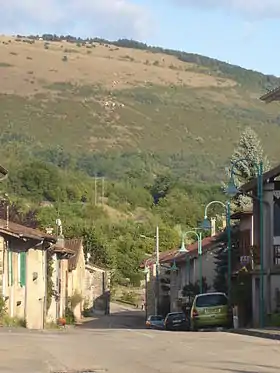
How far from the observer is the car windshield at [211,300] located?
3915 centimetres

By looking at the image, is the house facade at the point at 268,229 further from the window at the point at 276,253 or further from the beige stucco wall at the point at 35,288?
the beige stucco wall at the point at 35,288

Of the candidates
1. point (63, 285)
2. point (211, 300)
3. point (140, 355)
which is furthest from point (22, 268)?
point (140, 355)

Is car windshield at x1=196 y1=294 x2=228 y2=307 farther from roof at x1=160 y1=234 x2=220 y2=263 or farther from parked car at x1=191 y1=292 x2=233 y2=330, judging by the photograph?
roof at x1=160 y1=234 x2=220 y2=263

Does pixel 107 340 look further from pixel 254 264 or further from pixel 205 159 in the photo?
pixel 205 159

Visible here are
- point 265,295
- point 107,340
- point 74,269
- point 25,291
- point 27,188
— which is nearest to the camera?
point 107,340

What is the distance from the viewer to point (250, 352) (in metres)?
21.2

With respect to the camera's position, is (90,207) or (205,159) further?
(205,159)

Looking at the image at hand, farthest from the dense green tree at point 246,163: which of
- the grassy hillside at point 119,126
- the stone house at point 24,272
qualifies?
the grassy hillside at point 119,126

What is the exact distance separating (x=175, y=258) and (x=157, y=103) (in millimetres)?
128246

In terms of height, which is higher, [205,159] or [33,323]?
[205,159]

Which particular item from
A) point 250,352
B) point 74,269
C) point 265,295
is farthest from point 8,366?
point 74,269

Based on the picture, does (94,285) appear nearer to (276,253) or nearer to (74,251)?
(74,251)

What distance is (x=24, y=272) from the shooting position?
147ft

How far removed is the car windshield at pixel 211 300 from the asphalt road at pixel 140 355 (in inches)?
488
